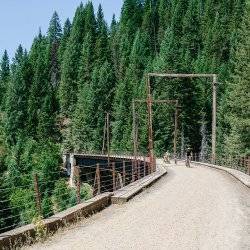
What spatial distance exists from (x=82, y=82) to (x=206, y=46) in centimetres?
3265

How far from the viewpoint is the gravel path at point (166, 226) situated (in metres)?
11.6

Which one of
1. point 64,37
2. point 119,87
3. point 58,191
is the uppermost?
point 64,37

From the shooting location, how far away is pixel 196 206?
56.7 feet

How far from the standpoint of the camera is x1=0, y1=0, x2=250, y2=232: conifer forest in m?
70.9

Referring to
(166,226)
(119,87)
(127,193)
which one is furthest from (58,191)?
(119,87)

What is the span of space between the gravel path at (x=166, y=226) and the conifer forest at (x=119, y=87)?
3091cm

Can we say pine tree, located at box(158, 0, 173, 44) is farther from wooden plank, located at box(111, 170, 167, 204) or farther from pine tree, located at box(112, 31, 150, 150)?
wooden plank, located at box(111, 170, 167, 204)

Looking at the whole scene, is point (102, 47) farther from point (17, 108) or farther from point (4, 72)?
point (4, 72)

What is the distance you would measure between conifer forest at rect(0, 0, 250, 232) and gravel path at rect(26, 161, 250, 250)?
3091 centimetres

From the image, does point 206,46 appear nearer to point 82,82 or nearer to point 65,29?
point 82,82

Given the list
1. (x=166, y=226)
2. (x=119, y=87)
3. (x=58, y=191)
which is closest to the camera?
(x=166, y=226)

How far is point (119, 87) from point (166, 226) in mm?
104060

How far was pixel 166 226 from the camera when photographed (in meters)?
13.5

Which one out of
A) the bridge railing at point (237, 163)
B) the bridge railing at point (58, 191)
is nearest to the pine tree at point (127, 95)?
the bridge railing at point (58, 191)
